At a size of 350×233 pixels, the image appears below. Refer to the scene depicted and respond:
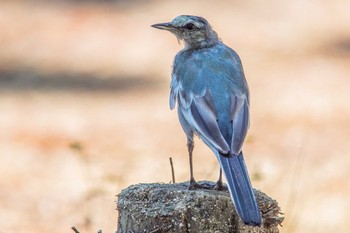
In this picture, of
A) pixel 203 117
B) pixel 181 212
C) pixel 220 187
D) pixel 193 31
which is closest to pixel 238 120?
pixel 203 117

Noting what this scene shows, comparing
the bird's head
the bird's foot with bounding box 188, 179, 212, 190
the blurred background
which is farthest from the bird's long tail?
the blurred background

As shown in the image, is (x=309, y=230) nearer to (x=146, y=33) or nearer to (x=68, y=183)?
(x=68, y=183)

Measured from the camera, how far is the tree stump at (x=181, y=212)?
16.7 feet

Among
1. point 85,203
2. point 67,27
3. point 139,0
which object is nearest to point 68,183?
point 85,203

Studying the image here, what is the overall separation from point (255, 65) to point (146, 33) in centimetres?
186

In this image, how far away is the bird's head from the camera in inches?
268

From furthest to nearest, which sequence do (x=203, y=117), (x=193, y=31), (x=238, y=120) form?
1. (x=193, y=31)
2. (x=203, y=117)
3. (x=238, y=120)

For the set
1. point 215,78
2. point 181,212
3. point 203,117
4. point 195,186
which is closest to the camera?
point 181,212

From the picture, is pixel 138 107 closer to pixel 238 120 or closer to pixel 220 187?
pixel 238 120

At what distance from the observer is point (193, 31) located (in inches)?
270

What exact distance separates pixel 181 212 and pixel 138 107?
787 cm

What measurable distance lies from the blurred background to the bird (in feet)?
4.25

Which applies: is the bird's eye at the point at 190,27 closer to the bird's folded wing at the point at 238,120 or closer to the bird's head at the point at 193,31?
the bird's head at the point at 193,31

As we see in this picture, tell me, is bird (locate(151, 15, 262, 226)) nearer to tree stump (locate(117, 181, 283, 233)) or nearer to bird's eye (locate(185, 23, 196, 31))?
bird's eye (locate(185, 23, 196, 31))
